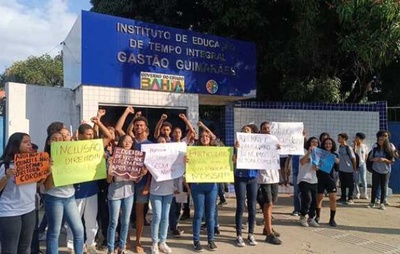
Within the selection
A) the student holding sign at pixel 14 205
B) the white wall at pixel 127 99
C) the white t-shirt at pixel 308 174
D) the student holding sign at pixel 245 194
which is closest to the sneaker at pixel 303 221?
the white t-shirt at pixel 308 174

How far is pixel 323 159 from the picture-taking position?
7160mm

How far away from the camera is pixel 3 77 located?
44.9 metres

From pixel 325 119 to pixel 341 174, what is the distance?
1.62 m

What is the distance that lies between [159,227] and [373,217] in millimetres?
4669

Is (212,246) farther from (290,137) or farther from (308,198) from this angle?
(290,137)

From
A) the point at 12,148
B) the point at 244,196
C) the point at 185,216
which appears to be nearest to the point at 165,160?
the point at 244,196

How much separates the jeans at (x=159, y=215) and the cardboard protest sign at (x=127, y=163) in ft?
1.59

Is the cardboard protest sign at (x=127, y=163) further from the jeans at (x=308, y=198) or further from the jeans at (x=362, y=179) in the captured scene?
the jeans at (x=362, y=179)

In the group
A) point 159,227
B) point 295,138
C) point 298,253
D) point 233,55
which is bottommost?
point 298,253

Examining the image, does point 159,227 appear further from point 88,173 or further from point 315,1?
point 315,1

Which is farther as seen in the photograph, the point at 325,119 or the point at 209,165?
the point at 325,119

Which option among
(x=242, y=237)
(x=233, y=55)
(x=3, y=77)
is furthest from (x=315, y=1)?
(x=3, y=77)

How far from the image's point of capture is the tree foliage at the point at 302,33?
832 cm

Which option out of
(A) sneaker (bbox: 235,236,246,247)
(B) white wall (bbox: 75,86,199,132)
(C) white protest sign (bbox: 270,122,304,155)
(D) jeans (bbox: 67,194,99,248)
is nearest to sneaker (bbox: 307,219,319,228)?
(C) white protest sign (bbox: 270,122,304,155)
